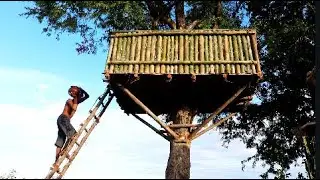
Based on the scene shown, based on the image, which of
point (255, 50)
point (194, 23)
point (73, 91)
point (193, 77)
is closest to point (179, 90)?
point (193, 77)

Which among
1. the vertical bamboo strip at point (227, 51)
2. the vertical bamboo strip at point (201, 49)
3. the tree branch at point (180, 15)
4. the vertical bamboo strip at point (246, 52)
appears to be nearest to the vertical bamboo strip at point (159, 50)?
the vertical bamboo strip at point (201, 49)

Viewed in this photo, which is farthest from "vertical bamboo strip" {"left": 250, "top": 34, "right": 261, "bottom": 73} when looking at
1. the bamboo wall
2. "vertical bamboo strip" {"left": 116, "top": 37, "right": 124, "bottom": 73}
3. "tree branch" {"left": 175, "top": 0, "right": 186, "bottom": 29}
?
"tree branch" {"left": 175, "top": 0, "right": 186, "bottom": 29}

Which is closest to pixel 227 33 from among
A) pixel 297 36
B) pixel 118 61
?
pixel 118 61

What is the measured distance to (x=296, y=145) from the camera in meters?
22.4

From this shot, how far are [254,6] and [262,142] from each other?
7.80m

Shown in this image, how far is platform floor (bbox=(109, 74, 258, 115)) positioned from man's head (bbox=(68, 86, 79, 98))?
1346 millimetres

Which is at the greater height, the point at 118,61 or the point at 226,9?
the point at 226,9

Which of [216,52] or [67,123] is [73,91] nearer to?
[67,123]

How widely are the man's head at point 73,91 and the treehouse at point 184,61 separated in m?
1.40

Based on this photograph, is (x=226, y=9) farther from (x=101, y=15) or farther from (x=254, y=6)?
(x=101, y=15)

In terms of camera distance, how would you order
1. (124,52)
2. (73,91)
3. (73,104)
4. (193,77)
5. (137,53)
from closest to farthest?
(193,77)
(137,53)
(124,52)
(73,104)
(73,91)

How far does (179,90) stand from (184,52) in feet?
5.39

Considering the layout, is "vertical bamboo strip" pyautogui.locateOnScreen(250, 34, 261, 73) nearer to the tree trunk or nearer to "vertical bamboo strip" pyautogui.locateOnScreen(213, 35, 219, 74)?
"vertical bamboo strip" pyautogui.locateOnScreen(213, 35, 219, 74)

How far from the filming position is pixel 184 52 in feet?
43.7
